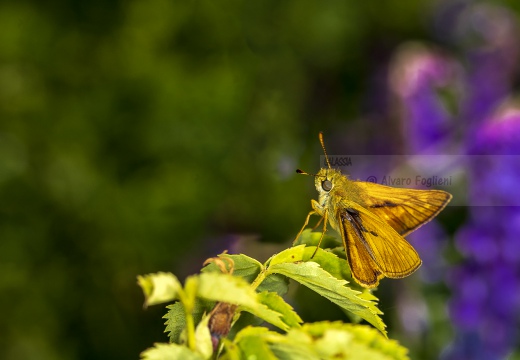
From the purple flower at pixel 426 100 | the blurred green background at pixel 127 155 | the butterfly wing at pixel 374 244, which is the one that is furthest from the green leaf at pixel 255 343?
the blurred green background at pixel 127 155

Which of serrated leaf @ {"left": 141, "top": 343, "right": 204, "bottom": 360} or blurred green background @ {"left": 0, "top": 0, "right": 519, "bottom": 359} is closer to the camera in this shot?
serrated leaf @ {"left": 141, "top": 343, "right": 204, "bottom": 360}

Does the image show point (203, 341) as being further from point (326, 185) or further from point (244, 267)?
point (326, 185)

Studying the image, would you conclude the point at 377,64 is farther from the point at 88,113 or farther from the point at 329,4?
the point at 88,113

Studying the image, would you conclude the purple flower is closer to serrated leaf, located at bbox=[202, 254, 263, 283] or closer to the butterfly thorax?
the butterfly thorax

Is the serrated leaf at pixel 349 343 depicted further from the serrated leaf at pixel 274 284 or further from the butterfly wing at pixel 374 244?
the butterfly wing at pixel 374 244

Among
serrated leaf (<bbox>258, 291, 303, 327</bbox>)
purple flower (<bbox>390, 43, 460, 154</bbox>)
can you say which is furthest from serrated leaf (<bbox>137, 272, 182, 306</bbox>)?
purple flower (<bbox>390, 43, 460, 154</bbox>)

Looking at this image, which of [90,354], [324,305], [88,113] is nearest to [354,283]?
[324,305]

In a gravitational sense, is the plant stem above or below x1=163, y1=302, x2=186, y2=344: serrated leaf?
above
